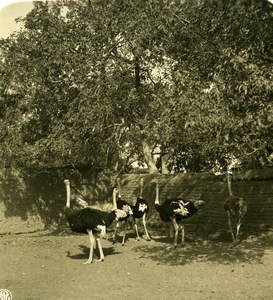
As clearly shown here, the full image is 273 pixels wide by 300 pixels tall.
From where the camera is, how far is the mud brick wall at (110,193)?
49.4 feet

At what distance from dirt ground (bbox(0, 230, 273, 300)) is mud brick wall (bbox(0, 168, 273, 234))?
0.88 metres

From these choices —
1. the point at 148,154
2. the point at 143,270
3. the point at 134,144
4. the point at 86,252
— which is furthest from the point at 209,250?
the point at 148,154

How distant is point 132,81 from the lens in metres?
16.8

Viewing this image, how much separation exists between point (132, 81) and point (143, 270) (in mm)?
7471

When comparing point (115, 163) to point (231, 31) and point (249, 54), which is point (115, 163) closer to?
point (231, 31)

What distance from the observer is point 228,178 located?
1474cm

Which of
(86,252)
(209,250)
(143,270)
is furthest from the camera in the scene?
(86,252)

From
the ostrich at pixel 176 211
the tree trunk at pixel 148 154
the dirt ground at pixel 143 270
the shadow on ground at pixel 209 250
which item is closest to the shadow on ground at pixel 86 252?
the dirt ground at pixel 143 270

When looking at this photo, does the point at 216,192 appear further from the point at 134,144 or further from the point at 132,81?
the point at 132,81

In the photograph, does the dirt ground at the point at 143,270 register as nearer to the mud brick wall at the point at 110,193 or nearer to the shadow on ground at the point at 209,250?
the shadow on ground at the point at 209,250

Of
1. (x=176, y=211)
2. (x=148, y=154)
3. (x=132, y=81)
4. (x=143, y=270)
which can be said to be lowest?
(x=143, y=270)

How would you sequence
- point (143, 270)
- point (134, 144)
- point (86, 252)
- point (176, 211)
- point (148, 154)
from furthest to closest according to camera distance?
point (148, 154)
point (134, 144)
point (86, 252)
point (176, 211)
point (143, 270)

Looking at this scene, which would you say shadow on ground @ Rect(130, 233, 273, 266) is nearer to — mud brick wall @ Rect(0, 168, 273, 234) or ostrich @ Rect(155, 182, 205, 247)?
ostrich @ Rect(155, 182, 205, 247)

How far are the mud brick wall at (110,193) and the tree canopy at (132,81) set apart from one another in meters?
0.90
